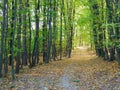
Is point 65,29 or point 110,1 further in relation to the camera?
point 65,29

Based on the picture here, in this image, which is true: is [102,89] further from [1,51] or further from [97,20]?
[97,20]

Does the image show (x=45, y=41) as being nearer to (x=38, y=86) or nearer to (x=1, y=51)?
(x=1, y=51)

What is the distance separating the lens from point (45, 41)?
31.8 metres

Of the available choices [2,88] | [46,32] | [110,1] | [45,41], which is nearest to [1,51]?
[2,88]

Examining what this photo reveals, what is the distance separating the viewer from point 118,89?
40.1 feet

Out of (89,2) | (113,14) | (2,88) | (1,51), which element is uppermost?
(89,2)

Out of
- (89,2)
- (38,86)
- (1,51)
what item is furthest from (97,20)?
(38,86)

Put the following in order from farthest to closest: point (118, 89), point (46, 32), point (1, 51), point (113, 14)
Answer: point (46, 32)
point (113, 14)
point (1, 51)
point (118, 89)

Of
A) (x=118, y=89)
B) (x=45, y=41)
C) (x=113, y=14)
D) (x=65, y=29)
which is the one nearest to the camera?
(x=118, y=89)

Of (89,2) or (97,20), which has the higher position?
(89,2)

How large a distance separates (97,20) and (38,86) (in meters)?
14.7

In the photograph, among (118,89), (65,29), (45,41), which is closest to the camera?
(118,89)

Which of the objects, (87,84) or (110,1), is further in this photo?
(110,1)

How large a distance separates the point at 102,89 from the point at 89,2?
17469 millimetres
